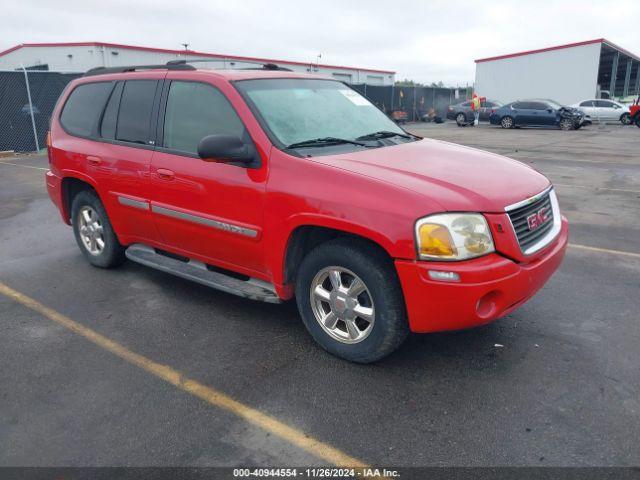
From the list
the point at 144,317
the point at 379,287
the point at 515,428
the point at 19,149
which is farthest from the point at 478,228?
the point at 19,149

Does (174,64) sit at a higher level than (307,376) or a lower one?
higher

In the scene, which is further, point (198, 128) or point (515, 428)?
point (198, 128)

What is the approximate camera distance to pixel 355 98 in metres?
4.61

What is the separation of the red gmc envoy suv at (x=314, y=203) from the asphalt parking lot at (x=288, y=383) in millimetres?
349

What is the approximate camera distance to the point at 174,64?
14.8 ft

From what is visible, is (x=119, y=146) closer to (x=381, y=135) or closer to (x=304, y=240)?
(x=304, y=240)

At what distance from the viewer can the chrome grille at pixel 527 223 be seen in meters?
3.19

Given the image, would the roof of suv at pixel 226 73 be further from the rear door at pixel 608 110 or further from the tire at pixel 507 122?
the rear door at pixel 608 110

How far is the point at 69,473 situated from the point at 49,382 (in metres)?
0.95

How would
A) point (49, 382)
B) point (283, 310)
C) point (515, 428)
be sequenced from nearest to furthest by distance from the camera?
point (515, 428)
point (49, 382)
point (283, 310)

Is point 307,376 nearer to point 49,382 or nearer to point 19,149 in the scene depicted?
point 49,382

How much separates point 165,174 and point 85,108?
1.62m

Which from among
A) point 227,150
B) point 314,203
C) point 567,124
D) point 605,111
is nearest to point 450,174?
point 314,203

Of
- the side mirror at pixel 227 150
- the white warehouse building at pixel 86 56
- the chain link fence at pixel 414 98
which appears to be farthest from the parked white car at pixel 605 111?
the side mirror at pixel 227 150
